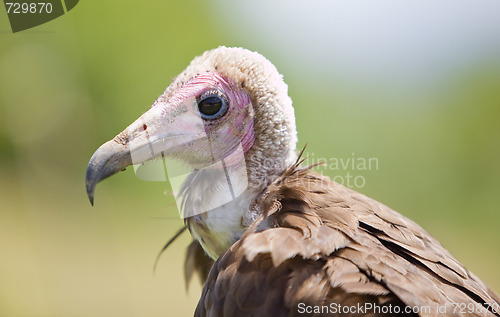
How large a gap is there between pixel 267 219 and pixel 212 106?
0.76 m

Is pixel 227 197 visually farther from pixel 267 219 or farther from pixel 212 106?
pixel 212 106

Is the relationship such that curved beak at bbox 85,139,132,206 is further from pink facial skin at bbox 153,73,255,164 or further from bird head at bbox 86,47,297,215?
pink facial skin at bbox 153,73,255,164

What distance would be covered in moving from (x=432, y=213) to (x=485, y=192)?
1.00 m

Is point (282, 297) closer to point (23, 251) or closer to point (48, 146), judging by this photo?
point (23, 251)

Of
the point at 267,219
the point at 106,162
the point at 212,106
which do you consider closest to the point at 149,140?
the point at 106,162

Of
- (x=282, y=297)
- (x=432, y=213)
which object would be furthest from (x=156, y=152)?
(x=432, y=213)

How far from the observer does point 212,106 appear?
2.79 meters

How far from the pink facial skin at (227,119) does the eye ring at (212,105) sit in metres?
0.02

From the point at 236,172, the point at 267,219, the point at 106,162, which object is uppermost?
the point at 106,162

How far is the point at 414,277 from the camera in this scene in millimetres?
2104

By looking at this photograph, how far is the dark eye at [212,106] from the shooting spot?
109 inches

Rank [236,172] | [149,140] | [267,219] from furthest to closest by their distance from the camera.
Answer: [236,172], [149,140], [267,219]

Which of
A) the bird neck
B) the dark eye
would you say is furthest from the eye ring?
Answer: the bird neck

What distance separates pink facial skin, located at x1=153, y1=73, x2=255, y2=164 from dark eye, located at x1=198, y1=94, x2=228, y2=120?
0.02 m
